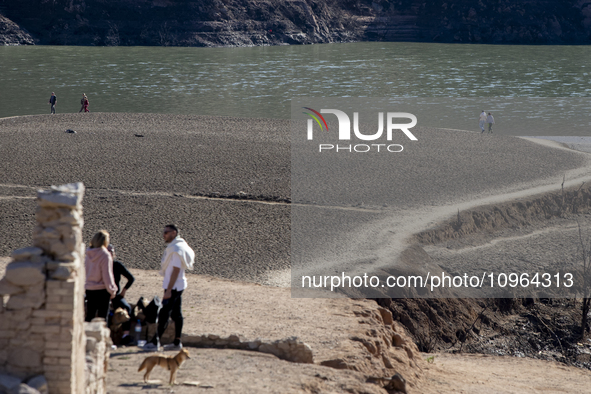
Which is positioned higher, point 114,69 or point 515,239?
point 114,69

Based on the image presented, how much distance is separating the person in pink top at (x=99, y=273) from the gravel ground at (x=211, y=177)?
209 inches

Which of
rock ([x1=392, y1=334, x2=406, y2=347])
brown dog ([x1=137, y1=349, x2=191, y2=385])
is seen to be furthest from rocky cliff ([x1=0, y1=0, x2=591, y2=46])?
brown dog ([x1=137, y1=349, x2=191, y2=385])

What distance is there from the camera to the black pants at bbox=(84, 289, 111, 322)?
8055mm

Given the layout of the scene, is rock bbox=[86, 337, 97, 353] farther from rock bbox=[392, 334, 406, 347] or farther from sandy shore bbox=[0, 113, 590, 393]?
rock bbox=[392, 334, 406, 347]

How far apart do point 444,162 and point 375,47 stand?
6993 cm

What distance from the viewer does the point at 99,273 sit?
791 centimetres

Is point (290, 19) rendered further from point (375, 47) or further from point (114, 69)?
point (114, 69)

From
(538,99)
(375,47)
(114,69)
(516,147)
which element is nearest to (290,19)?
(375,47)

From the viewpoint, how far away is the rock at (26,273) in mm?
5664

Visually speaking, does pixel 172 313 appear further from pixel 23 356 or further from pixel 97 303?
pixel 23 356

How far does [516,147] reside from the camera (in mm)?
26891

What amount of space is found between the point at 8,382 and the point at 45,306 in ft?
2.36

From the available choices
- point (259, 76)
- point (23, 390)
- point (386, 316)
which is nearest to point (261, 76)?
point (259, 76)

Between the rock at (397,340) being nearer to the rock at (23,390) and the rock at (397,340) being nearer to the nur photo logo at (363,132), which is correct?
the rock at (23,390)
